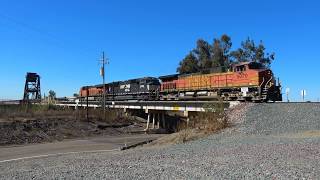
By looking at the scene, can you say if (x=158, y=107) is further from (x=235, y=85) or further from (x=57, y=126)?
(x=57, y=126)

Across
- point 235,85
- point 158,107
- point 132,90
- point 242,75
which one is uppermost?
point 132,90

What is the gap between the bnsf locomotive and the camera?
3450 cm

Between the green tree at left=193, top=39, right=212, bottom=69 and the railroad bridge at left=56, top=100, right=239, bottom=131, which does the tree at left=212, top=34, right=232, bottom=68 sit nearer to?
the green tree at left=193, top=39, right=212, bottom=69

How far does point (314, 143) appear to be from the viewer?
15641mm

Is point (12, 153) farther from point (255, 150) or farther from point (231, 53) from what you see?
point (231, 53)

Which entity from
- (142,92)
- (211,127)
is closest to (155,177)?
(211,127)

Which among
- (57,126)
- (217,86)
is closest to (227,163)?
(217,86)

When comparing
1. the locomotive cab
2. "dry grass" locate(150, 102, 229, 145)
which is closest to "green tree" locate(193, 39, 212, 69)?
the locomotive cab

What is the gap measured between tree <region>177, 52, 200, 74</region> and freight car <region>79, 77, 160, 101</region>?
19775mm

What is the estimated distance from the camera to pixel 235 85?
122 ft

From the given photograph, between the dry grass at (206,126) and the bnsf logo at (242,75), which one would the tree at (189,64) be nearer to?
the bnsf logo at (242,75)

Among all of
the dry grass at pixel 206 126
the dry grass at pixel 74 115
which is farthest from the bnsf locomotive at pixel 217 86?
the dry grass at pixel 206 126

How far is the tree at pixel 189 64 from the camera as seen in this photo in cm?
9062

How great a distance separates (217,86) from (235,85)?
2983 mm
